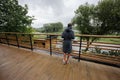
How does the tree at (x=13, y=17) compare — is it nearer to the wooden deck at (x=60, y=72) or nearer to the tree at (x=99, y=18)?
the tree at (x=99, y=18)

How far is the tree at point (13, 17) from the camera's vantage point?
623cm

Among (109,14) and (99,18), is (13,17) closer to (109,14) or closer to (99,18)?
(99,18)

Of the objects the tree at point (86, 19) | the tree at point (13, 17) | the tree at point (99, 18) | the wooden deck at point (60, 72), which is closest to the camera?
the wooden deck at point (60, 72)

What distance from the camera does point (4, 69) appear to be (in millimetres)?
2389

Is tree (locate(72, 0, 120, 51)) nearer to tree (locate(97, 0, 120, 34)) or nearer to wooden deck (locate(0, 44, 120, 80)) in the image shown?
tree (locate(97, 0, 120, 34))

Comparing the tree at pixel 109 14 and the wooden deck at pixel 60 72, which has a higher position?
the tree at pixel 109 14

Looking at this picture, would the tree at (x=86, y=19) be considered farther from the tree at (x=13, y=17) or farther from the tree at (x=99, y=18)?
the tree at (x=13, y=17)

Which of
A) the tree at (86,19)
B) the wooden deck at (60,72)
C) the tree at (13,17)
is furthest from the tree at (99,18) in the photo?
the tree at (13,17)

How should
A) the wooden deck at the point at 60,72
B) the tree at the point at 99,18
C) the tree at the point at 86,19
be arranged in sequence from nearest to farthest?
the wooden deck at the point at 60,72, the tree at the point at 99,18, the tree at the point at 86,19

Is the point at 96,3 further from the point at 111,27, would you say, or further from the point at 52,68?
the point at 52,68

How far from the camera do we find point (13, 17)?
6.56 m

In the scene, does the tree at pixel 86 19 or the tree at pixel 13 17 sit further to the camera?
the tree at pixel 86 19

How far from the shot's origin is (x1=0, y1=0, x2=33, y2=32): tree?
20.5ft

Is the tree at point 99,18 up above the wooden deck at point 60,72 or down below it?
above
